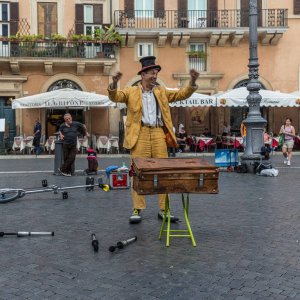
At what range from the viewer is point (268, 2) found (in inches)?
1056

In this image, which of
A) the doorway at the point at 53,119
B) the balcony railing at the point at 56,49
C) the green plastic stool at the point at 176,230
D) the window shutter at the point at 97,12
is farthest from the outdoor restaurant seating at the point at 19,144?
the green plastic stool at the point at 176,230

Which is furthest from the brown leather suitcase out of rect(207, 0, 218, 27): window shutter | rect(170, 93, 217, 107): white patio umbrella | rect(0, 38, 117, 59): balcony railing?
rect(207, 0, 218, 27): window shutter

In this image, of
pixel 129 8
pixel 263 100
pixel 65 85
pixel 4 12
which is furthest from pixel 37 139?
pixel 263 100

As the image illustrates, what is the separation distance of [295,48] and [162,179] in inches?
919

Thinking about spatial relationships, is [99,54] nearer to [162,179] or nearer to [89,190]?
[89,190]

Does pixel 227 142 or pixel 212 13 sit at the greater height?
pixel 212 13

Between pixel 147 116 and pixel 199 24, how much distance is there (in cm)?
2061

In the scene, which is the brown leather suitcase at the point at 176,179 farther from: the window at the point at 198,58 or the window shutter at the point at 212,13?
the window shutter at the point at 212,13

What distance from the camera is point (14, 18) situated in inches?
1016

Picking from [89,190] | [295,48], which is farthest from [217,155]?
[295,48]

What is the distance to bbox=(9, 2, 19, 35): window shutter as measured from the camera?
84.5 ft

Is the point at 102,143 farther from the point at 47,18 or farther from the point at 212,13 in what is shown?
the point at 212,13

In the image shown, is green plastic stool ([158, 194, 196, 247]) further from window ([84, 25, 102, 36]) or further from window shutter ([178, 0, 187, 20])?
window shutter ([178, 0, 187, 20])

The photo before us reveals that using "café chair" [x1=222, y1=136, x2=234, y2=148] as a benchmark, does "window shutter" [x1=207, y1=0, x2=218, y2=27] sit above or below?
above
